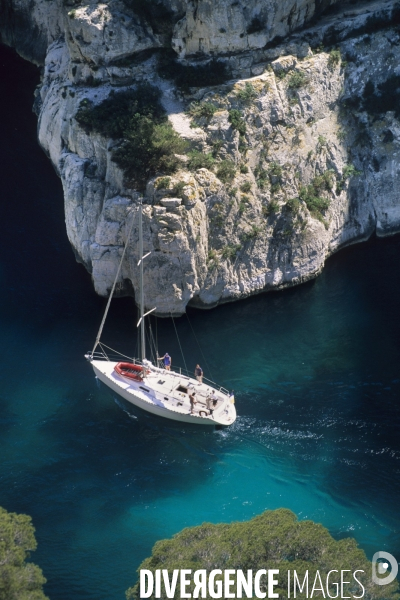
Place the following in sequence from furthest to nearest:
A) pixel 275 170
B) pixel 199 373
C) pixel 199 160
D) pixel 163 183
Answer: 1. pixel 275 170
2. pixel 199 160
3. pixel 163 183
4. pixel 199 373

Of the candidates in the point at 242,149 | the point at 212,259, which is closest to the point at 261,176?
the point at 242,149

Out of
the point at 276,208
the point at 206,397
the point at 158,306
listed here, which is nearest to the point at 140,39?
the point at 276,208

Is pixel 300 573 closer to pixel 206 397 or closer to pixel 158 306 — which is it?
pixel 206 397

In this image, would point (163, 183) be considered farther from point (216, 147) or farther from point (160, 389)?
point (160, 389)

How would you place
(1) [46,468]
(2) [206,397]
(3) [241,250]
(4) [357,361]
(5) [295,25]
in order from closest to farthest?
(1) [46,468] < (2) [206,397] < (4) [357,361] < (3) [241,250] < (5) [295,25]

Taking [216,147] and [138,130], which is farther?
[216,147]

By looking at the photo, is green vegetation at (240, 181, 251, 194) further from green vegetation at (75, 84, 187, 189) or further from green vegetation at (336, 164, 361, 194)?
green vegetation at (336, 164, 361, 194)

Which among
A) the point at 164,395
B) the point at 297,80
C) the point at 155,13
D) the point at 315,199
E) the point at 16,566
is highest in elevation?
the point at 155,13

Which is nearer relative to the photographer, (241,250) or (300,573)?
(300,573)
